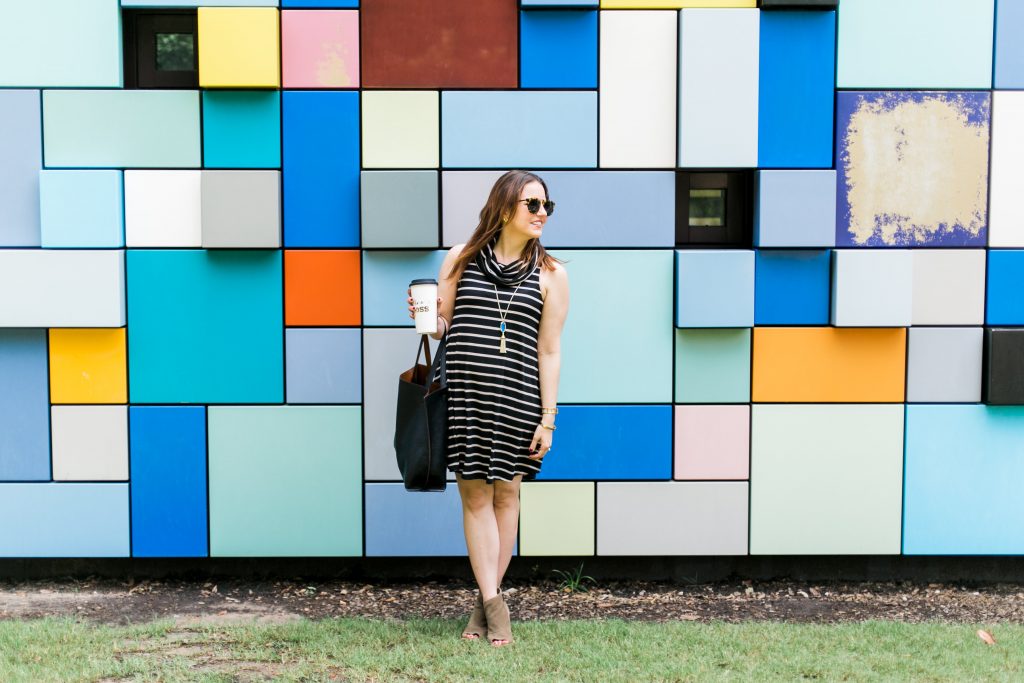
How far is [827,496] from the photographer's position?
14.5 feet

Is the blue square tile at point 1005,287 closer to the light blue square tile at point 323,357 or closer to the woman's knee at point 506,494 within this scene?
the woman's knee at point 506,494

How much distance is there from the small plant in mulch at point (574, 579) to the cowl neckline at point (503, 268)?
158 centimetres

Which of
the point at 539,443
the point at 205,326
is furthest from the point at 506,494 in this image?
the point at 205,326

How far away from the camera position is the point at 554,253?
429cm

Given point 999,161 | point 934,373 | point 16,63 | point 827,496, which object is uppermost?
point 16,63

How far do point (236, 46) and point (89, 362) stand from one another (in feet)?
4.98

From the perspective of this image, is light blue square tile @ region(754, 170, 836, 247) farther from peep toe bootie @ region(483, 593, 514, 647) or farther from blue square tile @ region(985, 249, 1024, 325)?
peep toe bootie @ region(483, 593, 514, 647)

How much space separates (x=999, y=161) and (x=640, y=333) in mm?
1757

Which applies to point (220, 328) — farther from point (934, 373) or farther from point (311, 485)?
point (934, 373)

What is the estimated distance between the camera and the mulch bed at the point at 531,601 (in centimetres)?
410

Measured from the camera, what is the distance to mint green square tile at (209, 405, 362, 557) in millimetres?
4320

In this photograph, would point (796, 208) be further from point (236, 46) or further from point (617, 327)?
point (236, 46)

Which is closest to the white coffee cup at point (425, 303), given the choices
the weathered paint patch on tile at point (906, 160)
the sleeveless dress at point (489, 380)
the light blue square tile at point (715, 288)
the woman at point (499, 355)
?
the woman at point (499, 355)

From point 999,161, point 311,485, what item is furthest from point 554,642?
point 999,161
